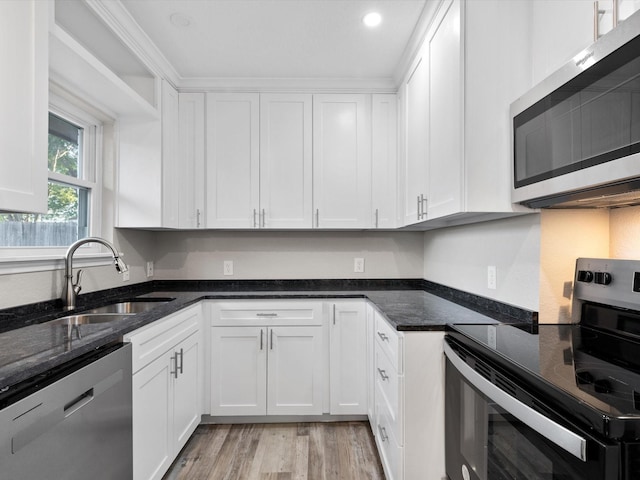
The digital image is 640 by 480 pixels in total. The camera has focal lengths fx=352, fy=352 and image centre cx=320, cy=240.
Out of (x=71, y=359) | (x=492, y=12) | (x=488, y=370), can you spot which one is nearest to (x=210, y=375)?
(x=71, y=359)

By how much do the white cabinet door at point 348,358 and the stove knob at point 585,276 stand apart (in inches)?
51.3

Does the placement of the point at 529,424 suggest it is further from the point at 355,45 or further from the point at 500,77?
the point at 355,45

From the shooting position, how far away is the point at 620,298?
1183 millimetres

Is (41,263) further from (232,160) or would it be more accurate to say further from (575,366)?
(575,366)

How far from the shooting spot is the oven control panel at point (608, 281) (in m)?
1.14

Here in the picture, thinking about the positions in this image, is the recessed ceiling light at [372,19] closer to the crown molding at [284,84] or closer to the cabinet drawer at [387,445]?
the crown molding at [284,84]

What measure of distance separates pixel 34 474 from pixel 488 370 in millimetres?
1304

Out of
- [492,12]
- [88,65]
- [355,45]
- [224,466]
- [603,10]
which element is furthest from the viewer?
[355,45]

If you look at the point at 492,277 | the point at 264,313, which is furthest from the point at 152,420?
the point at 492,277

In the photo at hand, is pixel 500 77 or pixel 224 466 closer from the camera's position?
pixel 500 77

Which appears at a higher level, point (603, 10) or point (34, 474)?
point (603, 10)

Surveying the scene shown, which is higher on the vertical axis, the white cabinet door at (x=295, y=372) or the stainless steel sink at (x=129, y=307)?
the stainless steel sink at (x=129, y=307)

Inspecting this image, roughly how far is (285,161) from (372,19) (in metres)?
1.08

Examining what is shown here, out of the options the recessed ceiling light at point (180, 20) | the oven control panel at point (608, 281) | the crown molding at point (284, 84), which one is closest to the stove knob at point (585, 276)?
the oven control panel at point (608, 281)
